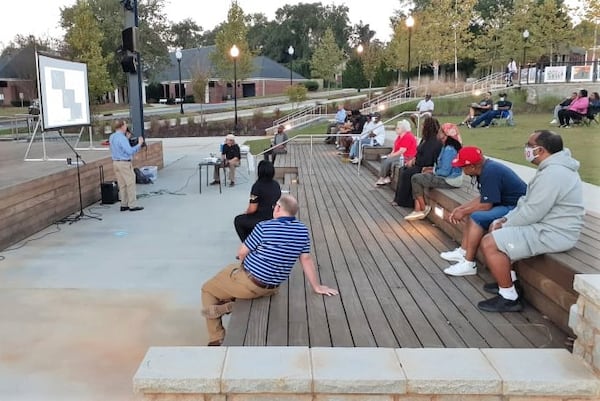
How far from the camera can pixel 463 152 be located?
12.8 ft

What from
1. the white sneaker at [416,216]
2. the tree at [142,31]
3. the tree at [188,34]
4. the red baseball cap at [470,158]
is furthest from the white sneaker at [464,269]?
the tree at [188,34]

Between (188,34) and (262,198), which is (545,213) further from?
(188,34)

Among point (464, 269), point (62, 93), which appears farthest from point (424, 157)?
point (62, 93)

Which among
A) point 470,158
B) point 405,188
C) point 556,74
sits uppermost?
point 556,74

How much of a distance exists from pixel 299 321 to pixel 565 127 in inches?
497

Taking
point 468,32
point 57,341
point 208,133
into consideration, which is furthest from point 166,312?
point 468,32

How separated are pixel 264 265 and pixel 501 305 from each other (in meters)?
1.49

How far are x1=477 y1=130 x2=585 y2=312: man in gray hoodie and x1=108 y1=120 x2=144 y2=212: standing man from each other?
6.38m

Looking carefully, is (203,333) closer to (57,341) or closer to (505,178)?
(57,341)

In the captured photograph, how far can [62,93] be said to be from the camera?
891 cm

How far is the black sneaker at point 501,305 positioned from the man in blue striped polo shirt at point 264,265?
3.42ft

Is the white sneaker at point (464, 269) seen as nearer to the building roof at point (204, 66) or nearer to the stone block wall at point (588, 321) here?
the stone block wall at point (588, 321)

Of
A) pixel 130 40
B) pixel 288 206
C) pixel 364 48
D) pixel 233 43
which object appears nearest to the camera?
pixel 288 206

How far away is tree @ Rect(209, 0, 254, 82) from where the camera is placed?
30567mm
